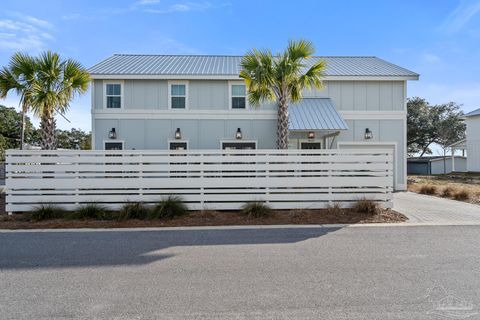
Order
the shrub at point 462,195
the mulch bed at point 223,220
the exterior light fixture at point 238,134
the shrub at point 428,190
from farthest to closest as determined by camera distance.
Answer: the exterior light fixture at point 238,134 → the shrub at point 428,190 → the shrub at point 462,195 → the mulch bed at point 223,220

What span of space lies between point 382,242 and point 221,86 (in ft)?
33.6

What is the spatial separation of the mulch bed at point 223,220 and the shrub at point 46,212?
19cm

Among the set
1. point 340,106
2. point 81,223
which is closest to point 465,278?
point 81,223

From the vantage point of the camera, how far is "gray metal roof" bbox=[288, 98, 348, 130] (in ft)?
38.4

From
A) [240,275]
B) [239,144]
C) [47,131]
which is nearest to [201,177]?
[240,275]

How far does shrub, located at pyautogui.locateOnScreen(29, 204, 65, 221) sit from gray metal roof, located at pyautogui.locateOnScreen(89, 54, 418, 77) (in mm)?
7804

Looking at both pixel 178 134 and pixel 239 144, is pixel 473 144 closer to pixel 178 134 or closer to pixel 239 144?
pixel 239 144

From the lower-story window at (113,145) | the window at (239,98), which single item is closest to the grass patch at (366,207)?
the window at (239,98)

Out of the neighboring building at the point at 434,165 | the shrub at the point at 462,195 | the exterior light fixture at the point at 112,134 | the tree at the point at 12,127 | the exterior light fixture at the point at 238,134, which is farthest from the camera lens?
the tree at the point at 12,127

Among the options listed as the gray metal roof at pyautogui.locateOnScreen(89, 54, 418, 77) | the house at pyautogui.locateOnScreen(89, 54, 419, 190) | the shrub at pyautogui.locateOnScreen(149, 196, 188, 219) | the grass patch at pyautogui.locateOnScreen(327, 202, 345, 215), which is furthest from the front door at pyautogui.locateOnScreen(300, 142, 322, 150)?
the shrub at pyautogui.locateOnScreen(149, 196, 188, 219)

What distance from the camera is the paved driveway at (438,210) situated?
24.4 ft

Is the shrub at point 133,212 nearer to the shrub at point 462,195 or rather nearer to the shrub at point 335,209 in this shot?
the shrub at point 335,209

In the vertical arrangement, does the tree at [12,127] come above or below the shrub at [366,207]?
above

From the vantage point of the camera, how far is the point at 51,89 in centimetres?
848
